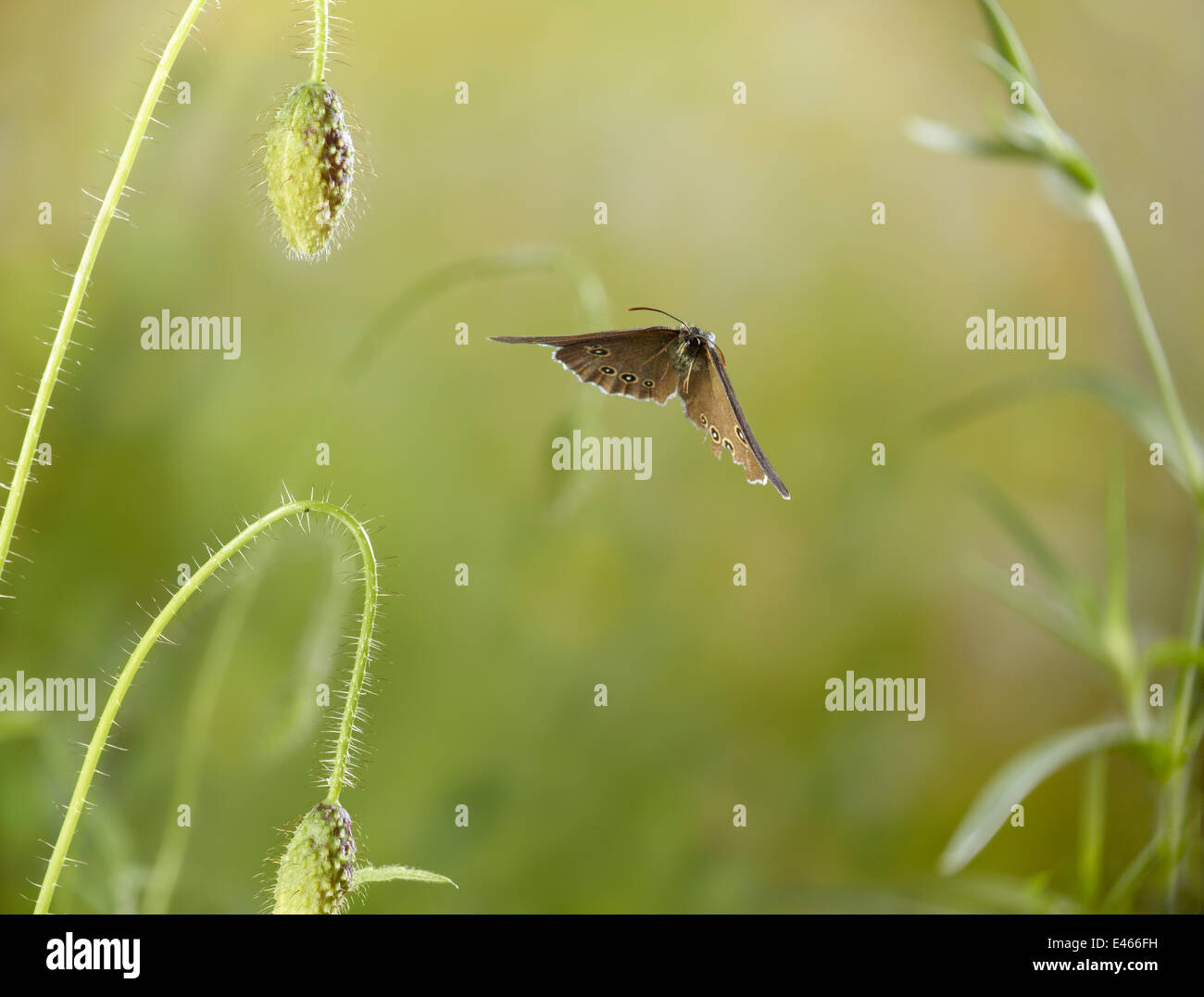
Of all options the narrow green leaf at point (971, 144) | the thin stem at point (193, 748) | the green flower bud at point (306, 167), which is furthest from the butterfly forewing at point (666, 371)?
the thin stem at point (193, 748)

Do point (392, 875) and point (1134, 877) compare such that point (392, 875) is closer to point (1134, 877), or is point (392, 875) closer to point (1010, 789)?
point (1010, 789)

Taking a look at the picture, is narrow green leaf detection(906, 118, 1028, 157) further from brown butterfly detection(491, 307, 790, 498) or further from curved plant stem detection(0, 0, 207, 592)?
curved plant stem detection(0, 0, 207, 592)

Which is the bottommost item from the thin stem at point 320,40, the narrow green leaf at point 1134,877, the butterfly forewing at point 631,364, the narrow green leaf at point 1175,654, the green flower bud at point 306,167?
the narrow green leaf at point 1134,877

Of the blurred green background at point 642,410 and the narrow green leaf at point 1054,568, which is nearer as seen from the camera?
the narrow green leaf at point 1054,568

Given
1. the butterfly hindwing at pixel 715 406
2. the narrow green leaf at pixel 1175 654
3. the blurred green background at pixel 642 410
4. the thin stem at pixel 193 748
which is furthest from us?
the blurred green background at pixel 642 410

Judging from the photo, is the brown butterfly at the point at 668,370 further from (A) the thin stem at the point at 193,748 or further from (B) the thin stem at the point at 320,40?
(A) the thin stem at the point at 193,748
